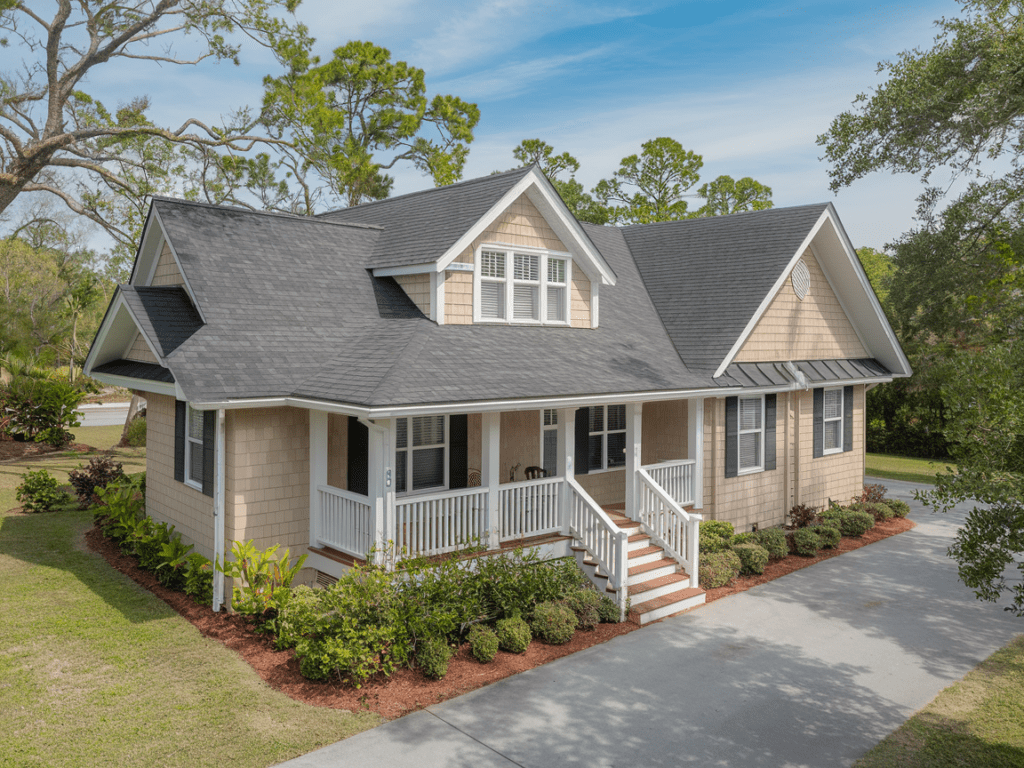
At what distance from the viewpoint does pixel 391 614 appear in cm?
929

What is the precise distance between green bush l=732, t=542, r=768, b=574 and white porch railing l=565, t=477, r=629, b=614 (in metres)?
3.10

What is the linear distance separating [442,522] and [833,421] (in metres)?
12.0

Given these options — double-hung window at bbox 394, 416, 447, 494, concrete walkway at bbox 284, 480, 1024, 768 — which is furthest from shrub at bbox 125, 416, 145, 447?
concrete walkway at bbox 284, 480, 1024, 768

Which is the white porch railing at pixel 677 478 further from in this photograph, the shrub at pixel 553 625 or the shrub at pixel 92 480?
the shrub at pixel 92 480

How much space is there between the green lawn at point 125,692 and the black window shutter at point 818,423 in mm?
13555

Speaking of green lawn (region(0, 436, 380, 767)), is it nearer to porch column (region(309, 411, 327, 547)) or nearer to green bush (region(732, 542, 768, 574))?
porch column (region(309, 411, 327, 547))

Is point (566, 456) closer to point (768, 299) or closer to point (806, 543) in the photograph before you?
point (806, 543)

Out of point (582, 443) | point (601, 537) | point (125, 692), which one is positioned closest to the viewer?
point (125, 692)

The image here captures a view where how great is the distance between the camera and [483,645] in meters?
9.67

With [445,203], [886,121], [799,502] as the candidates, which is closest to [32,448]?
[445,203]

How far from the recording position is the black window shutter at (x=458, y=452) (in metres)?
13.1

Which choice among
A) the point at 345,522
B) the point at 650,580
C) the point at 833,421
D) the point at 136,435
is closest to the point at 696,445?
the point at 650,580

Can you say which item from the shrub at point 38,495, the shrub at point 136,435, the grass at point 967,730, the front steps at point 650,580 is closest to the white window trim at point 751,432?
the front steps at point 650,580

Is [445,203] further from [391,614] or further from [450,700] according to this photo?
[450,700]
